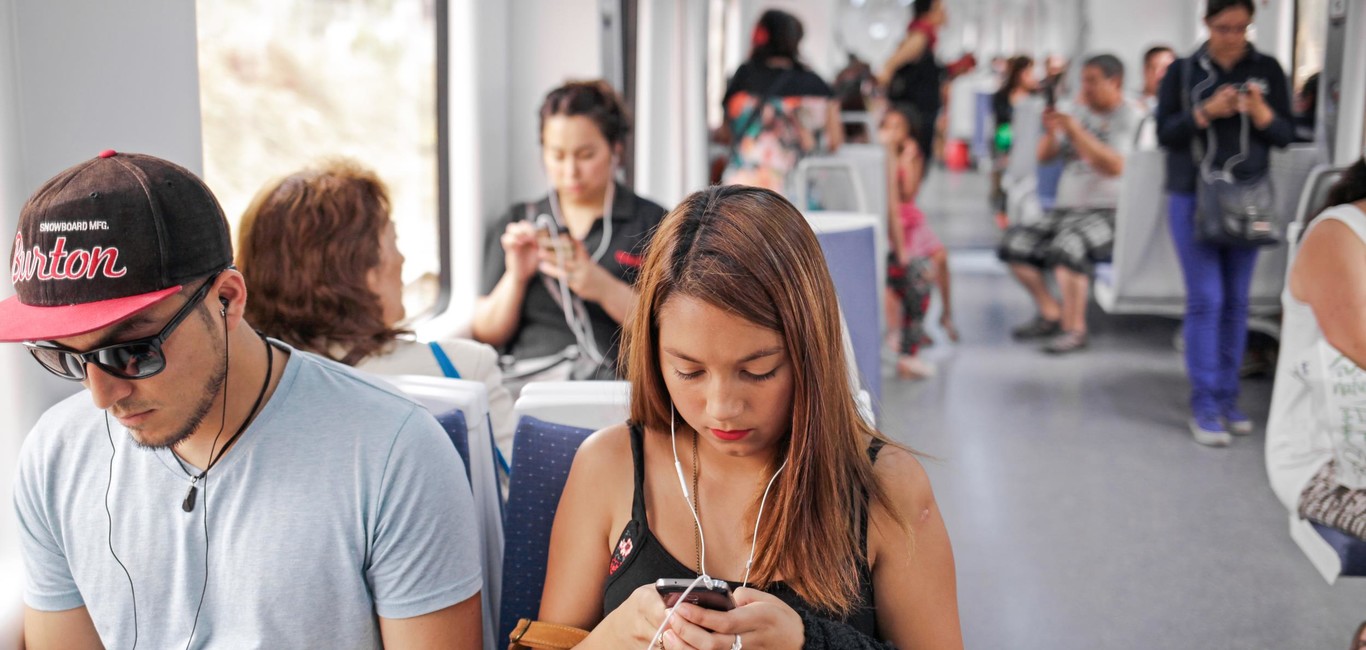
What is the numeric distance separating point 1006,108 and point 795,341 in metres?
11.1

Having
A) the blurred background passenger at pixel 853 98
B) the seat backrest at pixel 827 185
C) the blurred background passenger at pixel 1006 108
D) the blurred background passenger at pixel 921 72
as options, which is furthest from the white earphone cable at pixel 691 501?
the blurred background passenger at pixel 1006 108

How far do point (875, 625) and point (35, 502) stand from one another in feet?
3.68

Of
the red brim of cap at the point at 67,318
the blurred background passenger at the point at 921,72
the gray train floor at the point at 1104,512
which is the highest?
the blurred background passenger at the point at 921,72

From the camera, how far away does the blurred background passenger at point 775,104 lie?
238 inches

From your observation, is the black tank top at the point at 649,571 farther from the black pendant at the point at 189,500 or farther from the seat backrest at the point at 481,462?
the black pendant at the point at 189,500

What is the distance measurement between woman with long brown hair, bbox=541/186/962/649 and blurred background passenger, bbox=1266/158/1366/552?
51.6 inches

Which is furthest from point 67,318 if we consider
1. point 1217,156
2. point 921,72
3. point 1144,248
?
point 921,72

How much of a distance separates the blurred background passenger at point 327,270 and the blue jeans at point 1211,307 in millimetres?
3542

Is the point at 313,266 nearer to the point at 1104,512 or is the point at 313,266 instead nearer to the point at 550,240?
the point at 550,240

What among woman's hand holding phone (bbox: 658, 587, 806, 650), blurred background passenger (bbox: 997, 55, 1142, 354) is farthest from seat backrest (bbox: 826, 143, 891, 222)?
woman's hand holding phone (bbox: 658, 587, 806, 650)

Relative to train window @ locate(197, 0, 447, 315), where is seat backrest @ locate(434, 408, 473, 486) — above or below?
below

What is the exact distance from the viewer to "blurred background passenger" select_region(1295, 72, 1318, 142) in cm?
591

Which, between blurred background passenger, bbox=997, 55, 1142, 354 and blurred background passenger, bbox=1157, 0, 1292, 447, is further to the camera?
blurred background passenger, bbox=997, 55, 1142, 354

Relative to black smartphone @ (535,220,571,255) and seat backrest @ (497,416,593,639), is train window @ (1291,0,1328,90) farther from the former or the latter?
seat backrest @ (497,416,593,639)
